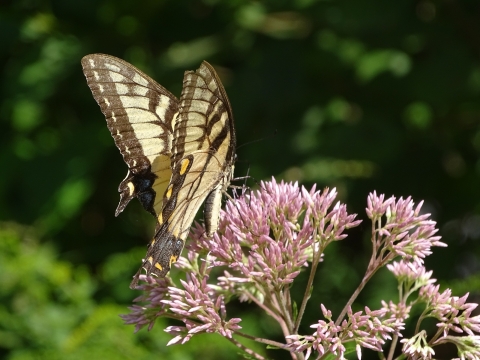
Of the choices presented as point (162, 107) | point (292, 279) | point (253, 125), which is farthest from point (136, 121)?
point (253, 125)

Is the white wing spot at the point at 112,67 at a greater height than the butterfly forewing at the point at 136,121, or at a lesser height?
greater

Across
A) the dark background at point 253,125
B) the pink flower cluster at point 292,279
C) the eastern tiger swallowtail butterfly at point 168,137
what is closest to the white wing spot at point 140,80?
the eastern tiger swallowtail butterfly at point 168,137

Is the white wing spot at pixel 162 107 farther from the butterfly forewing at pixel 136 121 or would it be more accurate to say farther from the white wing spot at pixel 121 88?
the white wing spot at pixel 121 88

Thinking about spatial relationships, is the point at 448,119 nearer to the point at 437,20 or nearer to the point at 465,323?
the point at 437,20

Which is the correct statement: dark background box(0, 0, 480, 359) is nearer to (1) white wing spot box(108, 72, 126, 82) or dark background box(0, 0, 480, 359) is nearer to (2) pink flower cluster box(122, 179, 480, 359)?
(2) pink flower cluster box(122, 179, 480, 359)

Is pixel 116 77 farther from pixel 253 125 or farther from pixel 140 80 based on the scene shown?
pixel 253 125

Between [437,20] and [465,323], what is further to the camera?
[437,20]

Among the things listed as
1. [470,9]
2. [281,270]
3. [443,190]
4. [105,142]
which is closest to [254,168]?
[105,142]
